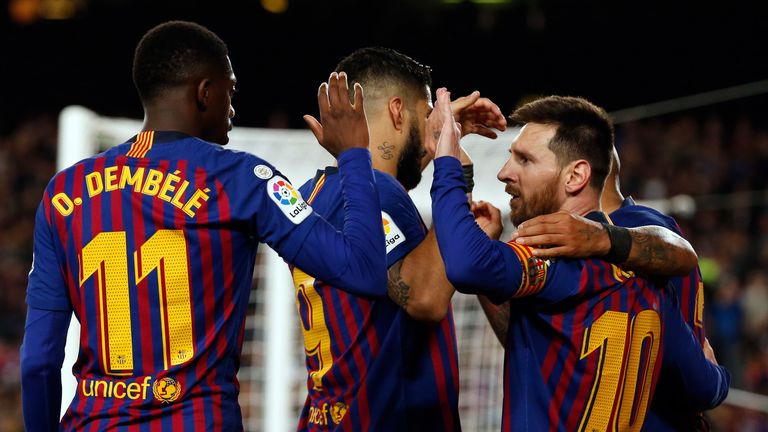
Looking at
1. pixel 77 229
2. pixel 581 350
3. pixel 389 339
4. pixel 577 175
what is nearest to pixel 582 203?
pixel 577 175

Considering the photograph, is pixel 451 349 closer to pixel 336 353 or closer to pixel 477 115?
pixel 336 353

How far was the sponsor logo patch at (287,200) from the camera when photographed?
2.09 metres

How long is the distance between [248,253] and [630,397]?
98cm

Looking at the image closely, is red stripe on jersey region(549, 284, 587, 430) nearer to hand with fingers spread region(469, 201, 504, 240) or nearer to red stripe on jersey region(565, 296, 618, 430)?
red stripe on jersey region(565, 296, 618, 430)

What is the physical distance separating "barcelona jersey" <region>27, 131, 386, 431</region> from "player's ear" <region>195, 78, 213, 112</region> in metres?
0.12

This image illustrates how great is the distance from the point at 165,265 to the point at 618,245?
1.06 metres

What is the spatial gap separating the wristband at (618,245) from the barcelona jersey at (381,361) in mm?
517

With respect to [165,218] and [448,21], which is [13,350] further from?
[165,218]

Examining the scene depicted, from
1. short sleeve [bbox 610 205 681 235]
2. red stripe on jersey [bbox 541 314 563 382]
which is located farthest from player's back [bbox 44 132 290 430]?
short sleeve [bbox 610 205 681 235]

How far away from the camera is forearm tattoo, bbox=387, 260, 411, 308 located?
2479 mm

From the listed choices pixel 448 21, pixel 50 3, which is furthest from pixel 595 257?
pixel 50 3

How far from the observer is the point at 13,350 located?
935 cm

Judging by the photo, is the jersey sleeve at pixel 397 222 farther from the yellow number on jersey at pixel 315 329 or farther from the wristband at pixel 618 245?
the wristband at pixel 618 245

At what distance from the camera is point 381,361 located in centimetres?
260
